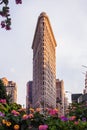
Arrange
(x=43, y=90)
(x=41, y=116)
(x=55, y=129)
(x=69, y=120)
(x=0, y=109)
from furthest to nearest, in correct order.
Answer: (x=43, y=90) → (x=0, y=109) → (x=41, y=116) → (x=69, y=120) → (x=55, y=129)

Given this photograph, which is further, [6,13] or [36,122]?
[36,122]

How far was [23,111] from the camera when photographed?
10.1m

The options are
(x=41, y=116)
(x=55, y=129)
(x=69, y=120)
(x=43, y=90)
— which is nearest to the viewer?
(x=55, y=129)

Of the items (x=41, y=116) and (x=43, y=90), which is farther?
(x=43, y=90)

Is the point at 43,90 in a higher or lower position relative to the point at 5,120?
higher

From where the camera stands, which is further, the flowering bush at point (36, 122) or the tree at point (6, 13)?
the flowering bush at point (36, 122)

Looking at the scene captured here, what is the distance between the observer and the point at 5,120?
882 centimetres

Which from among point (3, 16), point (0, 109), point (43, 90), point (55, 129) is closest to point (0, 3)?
point (3, 16)

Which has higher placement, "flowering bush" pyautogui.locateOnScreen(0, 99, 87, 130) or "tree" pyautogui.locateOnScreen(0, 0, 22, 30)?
"tree" pyautogui.locateOnScreen(0, 0, 22, 30)

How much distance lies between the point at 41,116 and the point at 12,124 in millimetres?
763

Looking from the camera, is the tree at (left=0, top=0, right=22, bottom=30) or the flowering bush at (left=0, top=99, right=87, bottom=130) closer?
the tree at (left=0, top=0, right=22, bottom=30)

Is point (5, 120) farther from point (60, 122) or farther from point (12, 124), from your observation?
point (60, 122)

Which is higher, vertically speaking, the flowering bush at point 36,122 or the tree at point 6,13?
the tree at point 6,13

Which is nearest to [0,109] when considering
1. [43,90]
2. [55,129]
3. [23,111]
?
[23,111]
